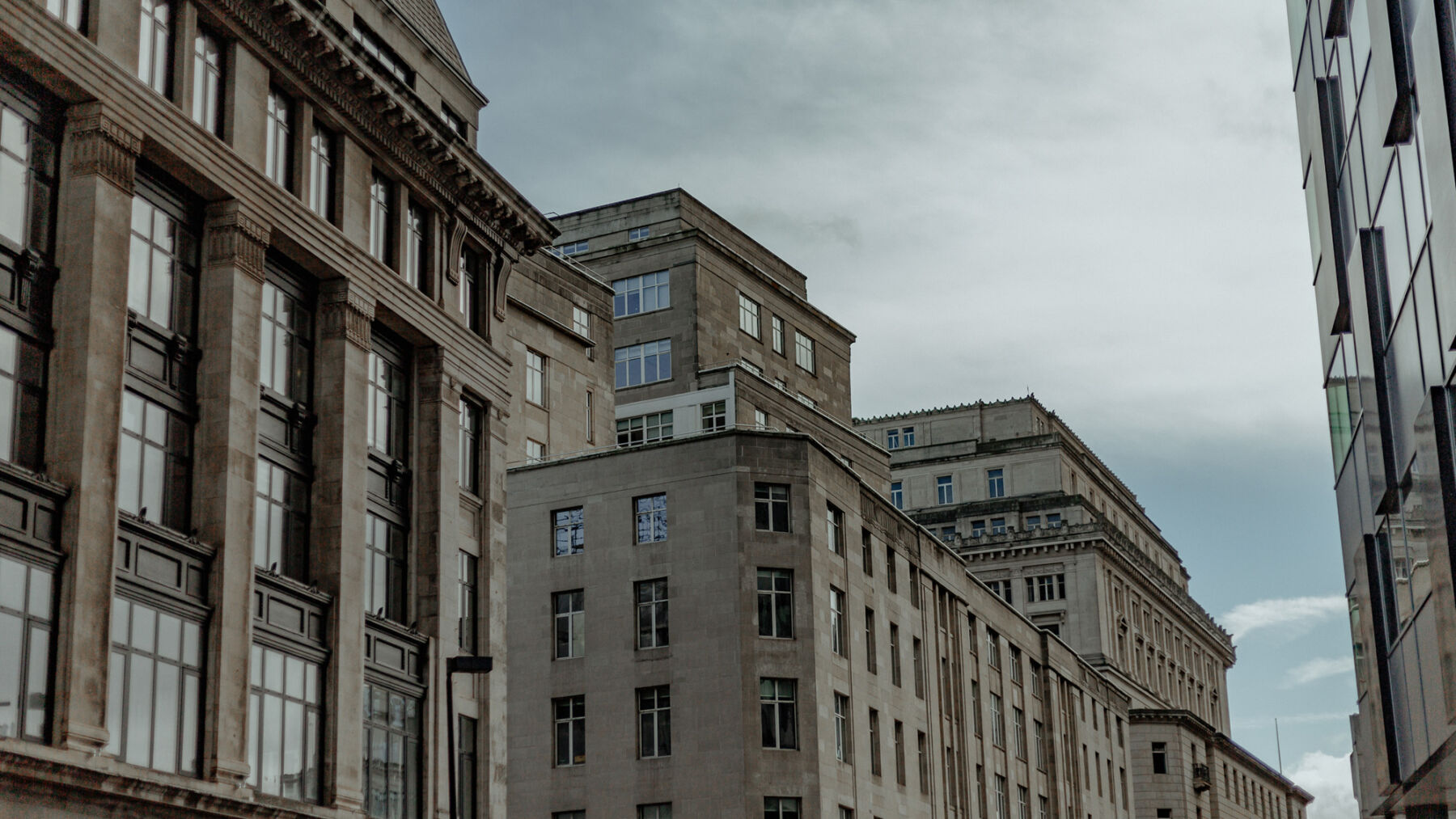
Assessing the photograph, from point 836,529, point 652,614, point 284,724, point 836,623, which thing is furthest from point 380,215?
point 836,623

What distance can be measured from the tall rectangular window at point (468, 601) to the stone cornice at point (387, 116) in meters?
8.84

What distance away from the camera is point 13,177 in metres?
31.7

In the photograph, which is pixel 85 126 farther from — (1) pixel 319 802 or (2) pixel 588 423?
(2) pixel 588 423

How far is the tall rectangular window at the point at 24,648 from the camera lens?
2930 centimetres

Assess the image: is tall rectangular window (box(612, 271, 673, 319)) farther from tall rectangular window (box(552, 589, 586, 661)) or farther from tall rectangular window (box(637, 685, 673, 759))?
tall rectangular window (box(637, 685, 673, 759))

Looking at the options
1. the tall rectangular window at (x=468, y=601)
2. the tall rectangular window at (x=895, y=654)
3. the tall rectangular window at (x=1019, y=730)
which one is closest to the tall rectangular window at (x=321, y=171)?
the tall rectangular window at (x=468, y=601)

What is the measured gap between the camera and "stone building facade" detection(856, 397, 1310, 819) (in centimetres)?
11494

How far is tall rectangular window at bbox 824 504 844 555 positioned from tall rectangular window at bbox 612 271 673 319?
64.4 ft

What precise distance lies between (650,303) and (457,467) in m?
37.2

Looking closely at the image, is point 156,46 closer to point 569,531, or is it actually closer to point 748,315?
point 569,531

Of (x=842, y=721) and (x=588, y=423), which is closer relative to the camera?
(x=842, y=721)

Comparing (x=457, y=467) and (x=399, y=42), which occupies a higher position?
(x=399, y=42)

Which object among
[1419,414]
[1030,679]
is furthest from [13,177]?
[1030,679]

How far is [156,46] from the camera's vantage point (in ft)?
117
